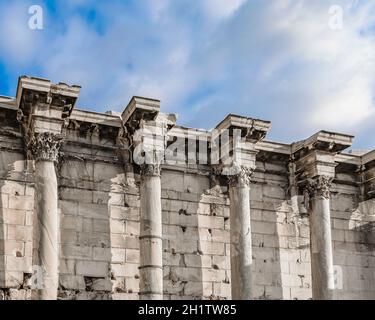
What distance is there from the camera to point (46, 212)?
1444 centimetres

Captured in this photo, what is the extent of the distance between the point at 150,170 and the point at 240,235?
2469mm

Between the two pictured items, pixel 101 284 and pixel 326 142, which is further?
pixel 326 142

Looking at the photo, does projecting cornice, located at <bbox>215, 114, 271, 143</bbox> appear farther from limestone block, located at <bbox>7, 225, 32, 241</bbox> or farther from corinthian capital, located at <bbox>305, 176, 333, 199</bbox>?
limestone block, located at <bbox>7, 225, 32, 241</bbox>

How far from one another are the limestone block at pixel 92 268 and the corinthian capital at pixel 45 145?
2310 millimetres

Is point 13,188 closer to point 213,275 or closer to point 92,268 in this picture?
point 92,268

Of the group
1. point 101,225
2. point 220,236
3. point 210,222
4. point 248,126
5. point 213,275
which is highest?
point 248,126

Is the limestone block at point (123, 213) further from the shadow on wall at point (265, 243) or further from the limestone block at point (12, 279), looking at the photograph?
the shadow on wall at point (265, 243)

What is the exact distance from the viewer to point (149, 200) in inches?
618

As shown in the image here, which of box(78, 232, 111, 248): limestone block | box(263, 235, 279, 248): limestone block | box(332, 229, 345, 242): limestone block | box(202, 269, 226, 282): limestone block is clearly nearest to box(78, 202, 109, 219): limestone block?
box(78, 232, 111, 248): limestone block

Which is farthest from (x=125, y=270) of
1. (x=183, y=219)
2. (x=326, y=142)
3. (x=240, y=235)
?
(x=326, y=142)

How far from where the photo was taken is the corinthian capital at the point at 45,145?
14828 millimetres
